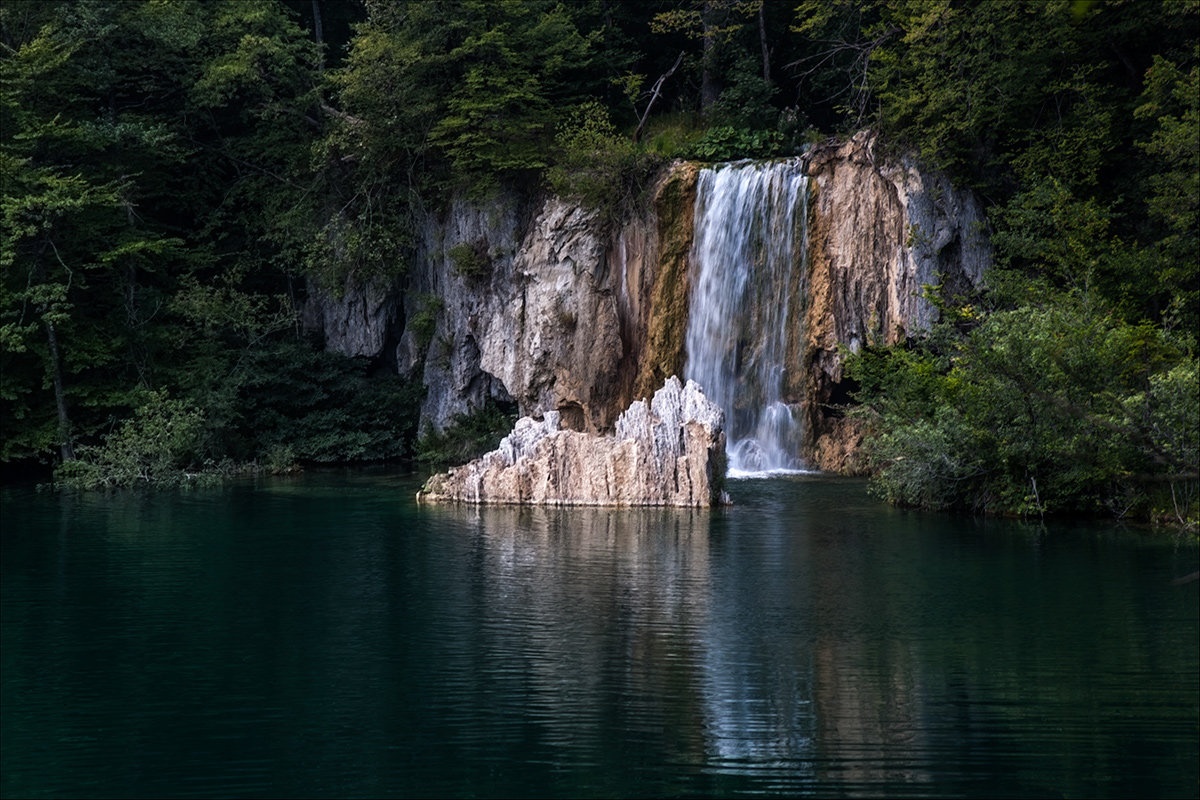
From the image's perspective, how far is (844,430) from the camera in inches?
1015

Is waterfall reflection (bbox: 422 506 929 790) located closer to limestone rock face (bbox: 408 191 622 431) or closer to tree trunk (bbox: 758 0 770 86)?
limestone rock face (bbox: 408 191 622 431)

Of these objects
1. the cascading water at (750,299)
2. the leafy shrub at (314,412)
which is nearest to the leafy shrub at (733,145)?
the cascading water at (750,299)

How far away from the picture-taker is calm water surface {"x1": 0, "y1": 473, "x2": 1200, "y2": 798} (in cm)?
832

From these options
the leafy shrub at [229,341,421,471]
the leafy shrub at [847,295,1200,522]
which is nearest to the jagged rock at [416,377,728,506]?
the leafy shrub at [847,295,1200,522]

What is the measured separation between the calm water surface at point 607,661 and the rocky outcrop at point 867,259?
6.96m

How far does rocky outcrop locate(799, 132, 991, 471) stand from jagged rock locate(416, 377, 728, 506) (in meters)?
5.20

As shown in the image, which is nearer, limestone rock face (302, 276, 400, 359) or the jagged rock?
the jagged rock

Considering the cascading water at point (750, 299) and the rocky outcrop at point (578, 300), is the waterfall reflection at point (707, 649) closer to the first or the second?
the cascading water at point (750, 299)

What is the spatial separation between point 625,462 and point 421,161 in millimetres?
12764

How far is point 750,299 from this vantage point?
87.4 feet

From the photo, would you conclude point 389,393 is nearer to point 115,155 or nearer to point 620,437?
point 115,155

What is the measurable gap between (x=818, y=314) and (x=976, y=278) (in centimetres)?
309

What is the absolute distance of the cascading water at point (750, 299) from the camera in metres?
26.1

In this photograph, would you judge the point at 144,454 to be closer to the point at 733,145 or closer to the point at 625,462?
the point at 625,462
